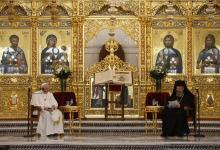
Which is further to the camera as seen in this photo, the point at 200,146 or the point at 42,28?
the point at 42,28

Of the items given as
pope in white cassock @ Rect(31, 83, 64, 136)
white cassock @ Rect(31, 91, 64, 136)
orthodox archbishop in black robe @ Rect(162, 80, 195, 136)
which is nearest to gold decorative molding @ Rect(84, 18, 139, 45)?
pope in white cassock @ Rect(31, 83, 64, 136)

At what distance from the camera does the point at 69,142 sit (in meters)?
14.2

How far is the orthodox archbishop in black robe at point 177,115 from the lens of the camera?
16172 millimetres

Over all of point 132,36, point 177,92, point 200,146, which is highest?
point 132,36

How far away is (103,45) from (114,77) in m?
2.42

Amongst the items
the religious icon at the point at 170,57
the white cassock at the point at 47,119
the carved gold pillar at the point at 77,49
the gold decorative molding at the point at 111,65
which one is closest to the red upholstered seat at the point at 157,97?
the gold decorative molding at the point at 111,65

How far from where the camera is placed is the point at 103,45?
20984 millimetres

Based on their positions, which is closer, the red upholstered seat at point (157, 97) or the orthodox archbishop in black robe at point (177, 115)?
the orthodox archbishop in black robe at point (177, 115)

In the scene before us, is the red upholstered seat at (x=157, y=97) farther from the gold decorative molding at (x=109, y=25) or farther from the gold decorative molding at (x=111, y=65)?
the gold decorative molding at (x=109, y=25)

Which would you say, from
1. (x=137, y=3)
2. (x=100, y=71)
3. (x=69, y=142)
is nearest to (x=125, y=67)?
(x=100, y=71)

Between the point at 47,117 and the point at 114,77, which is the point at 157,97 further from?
the point at 47,117

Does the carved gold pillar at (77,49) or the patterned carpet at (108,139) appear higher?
the carved gold pillar at (77,49)

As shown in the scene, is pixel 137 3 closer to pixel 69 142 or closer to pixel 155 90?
pixel 155 90

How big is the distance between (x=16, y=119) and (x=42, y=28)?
303 centimetres
